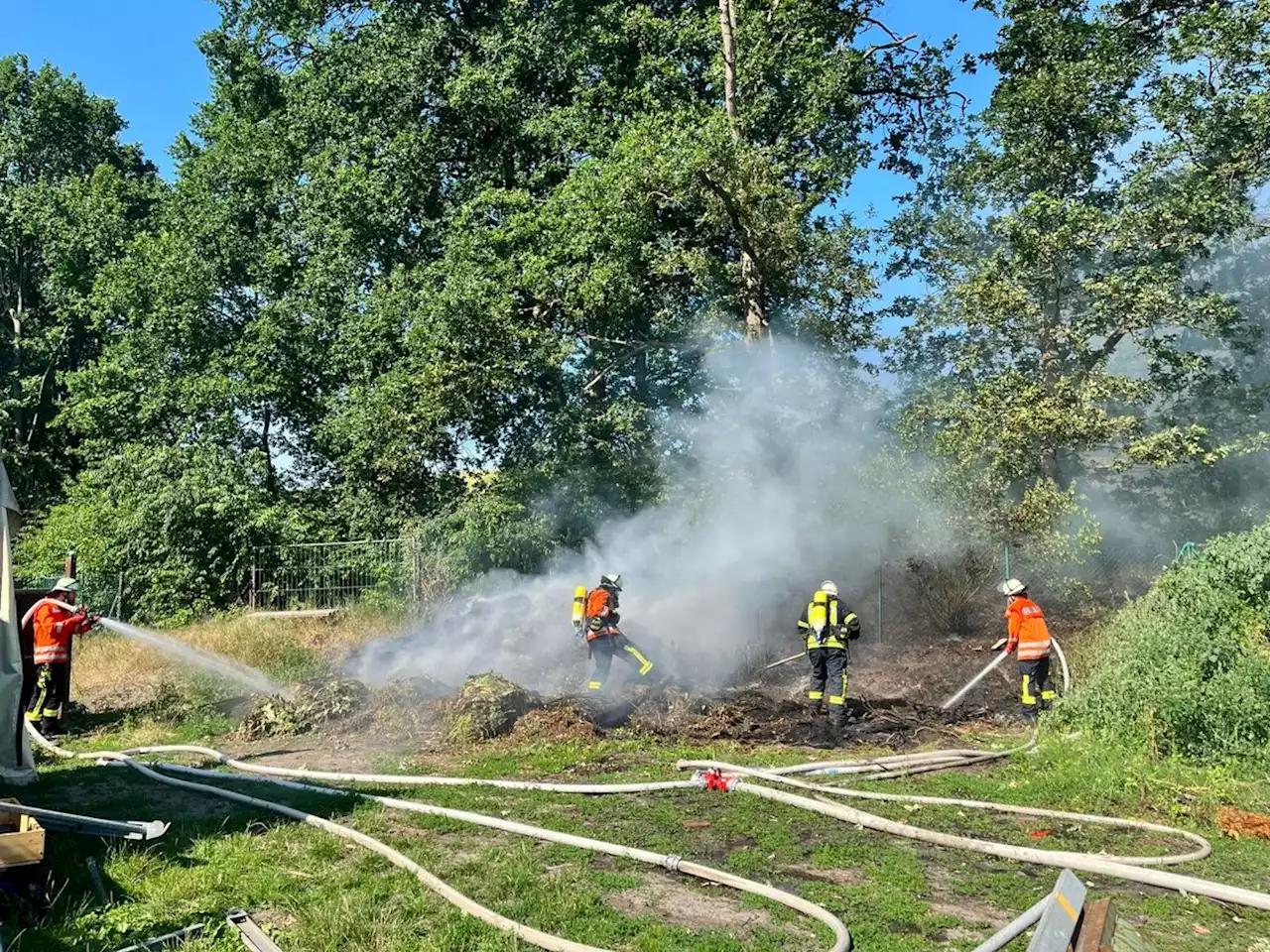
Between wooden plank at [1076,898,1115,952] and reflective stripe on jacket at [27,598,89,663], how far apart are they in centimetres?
1026

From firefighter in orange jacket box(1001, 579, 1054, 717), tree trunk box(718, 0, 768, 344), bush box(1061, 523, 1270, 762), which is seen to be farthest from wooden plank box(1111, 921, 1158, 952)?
tree trunk box(718, 0, 768, 344)

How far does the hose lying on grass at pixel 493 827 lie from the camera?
4.31 metres

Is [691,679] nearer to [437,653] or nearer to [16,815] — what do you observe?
[437,653]

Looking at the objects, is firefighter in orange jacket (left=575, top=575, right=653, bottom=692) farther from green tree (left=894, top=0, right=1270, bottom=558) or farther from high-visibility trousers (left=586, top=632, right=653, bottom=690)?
green tree (left=894, top=0, right=1270, bottom=558)

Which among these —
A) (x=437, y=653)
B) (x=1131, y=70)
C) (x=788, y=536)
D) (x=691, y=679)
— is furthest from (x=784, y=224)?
(x=437, y=653)

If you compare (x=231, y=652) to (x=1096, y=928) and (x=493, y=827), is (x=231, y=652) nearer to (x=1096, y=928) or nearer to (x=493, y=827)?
(x=493, y=827)

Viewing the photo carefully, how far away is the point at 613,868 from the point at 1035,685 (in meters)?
6.84

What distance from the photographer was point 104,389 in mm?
24578

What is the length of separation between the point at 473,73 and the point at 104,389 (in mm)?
12569

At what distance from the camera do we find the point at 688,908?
187 inches

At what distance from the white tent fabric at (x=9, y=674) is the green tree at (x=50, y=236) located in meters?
22.8

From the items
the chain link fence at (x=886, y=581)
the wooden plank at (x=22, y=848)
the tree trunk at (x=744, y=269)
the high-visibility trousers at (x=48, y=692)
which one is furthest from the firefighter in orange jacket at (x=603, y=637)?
the tree trunk at (x=744, y=269)

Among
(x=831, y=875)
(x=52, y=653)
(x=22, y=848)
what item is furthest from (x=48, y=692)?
(x=831, y=875)

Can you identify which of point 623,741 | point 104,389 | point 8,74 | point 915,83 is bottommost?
point 623,741
